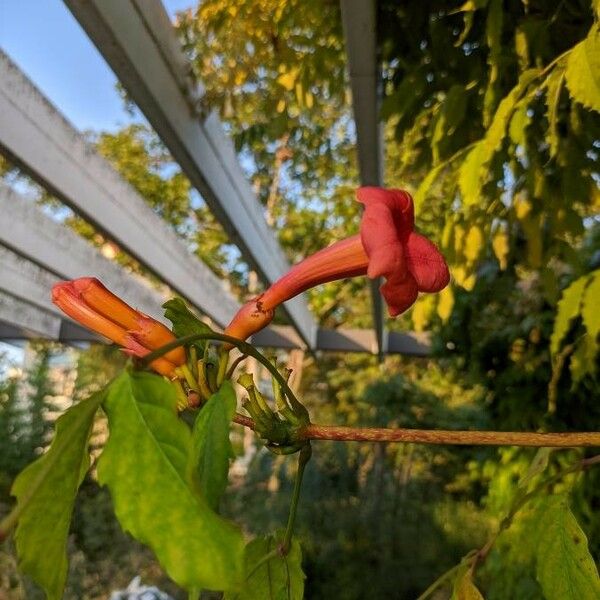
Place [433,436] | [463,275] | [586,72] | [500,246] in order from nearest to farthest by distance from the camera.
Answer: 1. [433,436]
2. [586,72]
3. [463,275]
4. [500,246]

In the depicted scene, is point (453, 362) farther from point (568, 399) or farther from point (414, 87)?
point (414, 87)

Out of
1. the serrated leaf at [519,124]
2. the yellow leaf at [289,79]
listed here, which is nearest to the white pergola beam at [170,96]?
the yellow leaf at [289,79]

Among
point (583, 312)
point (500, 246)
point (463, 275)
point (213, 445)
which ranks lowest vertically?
point (213, 445)

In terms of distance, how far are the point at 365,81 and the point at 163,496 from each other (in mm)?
1856

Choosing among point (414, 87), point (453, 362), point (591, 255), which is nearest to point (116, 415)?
point (414, 87)

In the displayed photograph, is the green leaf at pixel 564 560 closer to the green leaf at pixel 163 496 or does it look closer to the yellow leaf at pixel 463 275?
the green leaf at pixel 163 496

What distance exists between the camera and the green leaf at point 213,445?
1.53 ft

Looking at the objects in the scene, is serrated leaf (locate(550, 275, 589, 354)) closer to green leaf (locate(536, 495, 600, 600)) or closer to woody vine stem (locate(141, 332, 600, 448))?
green leaf (locate(536, 495, 600, 600))

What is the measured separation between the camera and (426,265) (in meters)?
0.64

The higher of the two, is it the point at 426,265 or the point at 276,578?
the point at 426,265

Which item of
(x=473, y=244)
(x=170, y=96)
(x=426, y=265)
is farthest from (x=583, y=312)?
(x=170, y=96)

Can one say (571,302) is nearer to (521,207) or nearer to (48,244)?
(521,207)

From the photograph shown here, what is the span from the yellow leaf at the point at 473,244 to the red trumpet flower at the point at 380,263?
3.74ft

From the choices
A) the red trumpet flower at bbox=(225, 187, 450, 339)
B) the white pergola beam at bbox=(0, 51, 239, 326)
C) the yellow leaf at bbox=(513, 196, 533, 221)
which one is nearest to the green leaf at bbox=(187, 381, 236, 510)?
the red trumpet flower at bbox=(225, 187, 450, 339)
